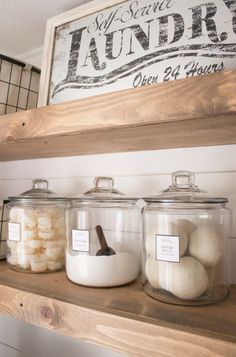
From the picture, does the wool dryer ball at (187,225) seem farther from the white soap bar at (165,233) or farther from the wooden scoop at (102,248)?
the wooden scoop at (102,248)

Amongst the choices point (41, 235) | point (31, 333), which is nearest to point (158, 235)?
point (41, 235)

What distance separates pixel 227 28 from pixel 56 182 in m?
0.65

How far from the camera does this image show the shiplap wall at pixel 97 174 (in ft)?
2.35

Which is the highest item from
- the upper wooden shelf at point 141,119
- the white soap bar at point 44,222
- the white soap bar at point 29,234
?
the upper wooden shelf at point 141,119

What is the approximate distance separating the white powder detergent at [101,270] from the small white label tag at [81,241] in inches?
0.6

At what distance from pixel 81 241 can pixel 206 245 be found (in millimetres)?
255

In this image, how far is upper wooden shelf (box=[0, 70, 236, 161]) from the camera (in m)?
0.45

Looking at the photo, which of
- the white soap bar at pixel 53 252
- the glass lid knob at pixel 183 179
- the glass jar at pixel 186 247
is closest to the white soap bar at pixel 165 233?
the glass jar at pixel 186 247

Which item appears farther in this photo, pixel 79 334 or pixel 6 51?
pixel 6 51

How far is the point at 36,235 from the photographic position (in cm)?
74

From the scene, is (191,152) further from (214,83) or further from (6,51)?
(6,51)

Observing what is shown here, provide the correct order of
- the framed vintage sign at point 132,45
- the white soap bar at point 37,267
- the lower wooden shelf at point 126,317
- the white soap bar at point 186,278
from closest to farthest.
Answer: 1. the lower wooden shelf at point 126,317
2. the white soap bar at point 186,278
3. the framed vintage sign at point 132,45
4. the white soap bar at point 37,267

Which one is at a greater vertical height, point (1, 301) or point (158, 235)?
point (158, 235)

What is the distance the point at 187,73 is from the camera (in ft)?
2.11
